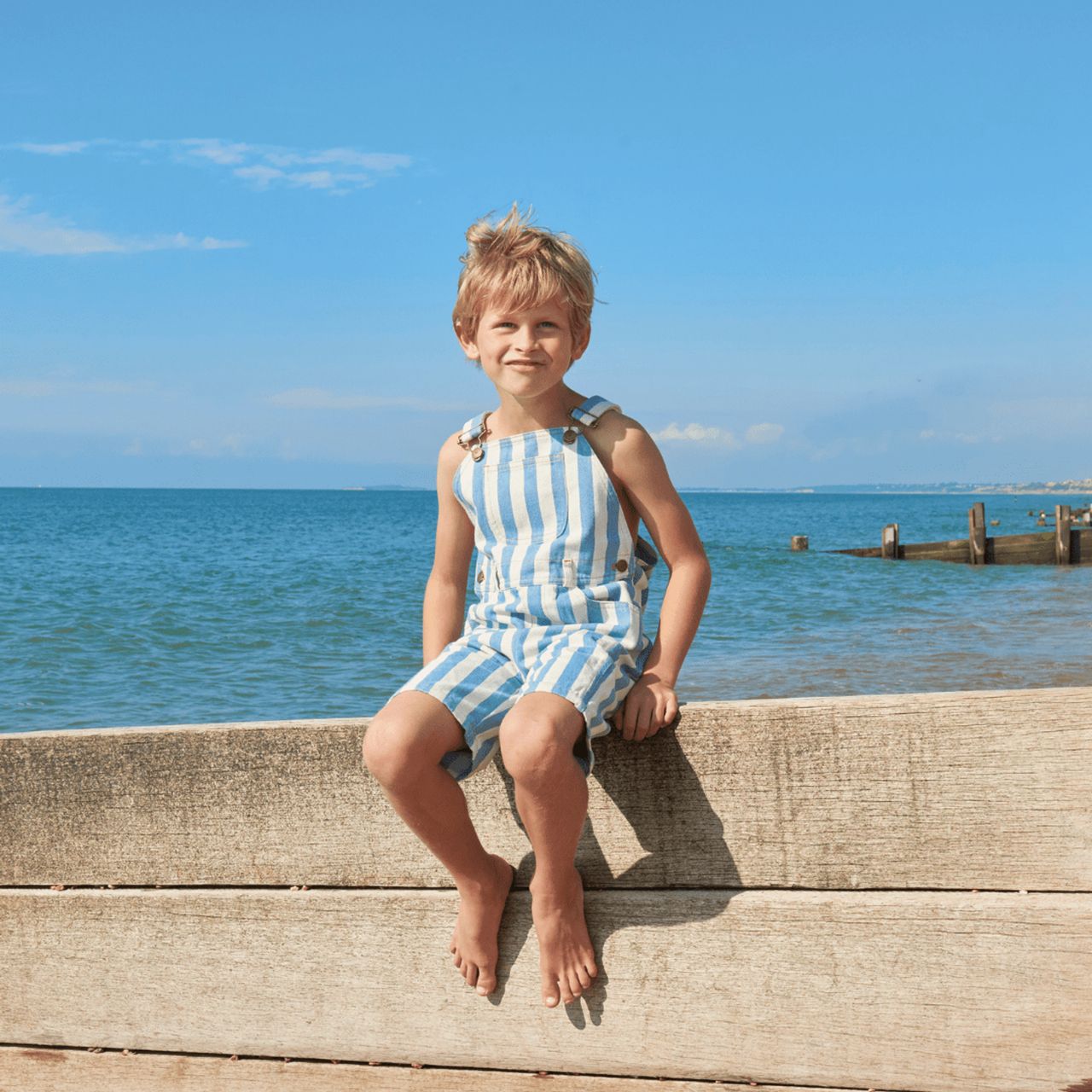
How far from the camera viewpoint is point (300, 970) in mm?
2141

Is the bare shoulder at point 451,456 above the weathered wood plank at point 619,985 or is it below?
above

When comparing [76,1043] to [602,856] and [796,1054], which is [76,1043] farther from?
[796,1054]

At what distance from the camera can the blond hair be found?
7.45 feet

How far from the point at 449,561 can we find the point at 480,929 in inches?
32.2

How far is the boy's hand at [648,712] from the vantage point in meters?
2.00

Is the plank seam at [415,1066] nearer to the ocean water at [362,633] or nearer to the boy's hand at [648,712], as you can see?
the boy's hand at [648,712]

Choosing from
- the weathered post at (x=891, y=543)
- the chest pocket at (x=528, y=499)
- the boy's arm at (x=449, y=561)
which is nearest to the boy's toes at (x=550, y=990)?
the boy's arm at (x=449, y=561)

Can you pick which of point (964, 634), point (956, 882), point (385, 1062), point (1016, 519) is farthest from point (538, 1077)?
point (1016, 519)

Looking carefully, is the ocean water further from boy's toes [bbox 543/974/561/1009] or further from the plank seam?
boy's toes [bbox 543/974/561/1009]

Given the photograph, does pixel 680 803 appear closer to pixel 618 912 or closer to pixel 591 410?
pixel 618 912

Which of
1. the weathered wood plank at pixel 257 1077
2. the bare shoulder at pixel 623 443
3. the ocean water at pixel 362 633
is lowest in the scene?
the ocean water at pixel 362 633

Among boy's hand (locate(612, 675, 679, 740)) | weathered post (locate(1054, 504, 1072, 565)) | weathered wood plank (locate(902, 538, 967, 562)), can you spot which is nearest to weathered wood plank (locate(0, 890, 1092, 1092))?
boy's hand (locate(612, 675, 679, 740))

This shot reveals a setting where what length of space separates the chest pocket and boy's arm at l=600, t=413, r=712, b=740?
0.13m

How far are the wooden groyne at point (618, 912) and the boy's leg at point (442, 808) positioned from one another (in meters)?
0.06
